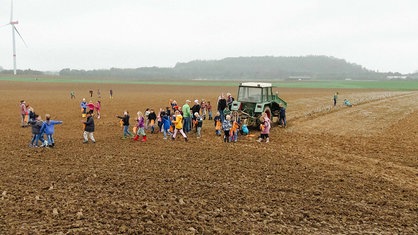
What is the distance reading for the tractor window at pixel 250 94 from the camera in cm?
1719

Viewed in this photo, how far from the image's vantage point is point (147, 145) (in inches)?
526

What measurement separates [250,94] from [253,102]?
522mm

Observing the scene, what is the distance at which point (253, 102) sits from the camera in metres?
16.9

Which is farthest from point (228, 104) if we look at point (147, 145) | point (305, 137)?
point (147, 145)

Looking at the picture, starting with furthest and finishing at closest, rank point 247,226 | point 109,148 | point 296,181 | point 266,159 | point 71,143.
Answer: point 71,143, point 109,148, point 266,159, point 296,181, point 247,226

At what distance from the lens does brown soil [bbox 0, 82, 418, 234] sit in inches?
263

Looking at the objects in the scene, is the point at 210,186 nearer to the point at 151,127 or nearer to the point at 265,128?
the point at 265,128

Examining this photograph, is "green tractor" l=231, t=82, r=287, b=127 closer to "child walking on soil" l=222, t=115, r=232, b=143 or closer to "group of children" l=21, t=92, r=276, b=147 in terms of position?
"group of children" l=21, t=92, r=276, b=147

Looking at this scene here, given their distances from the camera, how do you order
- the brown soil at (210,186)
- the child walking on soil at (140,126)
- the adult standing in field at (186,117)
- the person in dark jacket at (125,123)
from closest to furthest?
the brown soil at (210,186)
the child walking on soil at (140,126)
the person in dark jacket at (125,123)
the adult standing in field at (186,117)

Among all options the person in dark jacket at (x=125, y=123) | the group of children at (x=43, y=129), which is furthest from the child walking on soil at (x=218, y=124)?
the group of children at (x=43, y=129)

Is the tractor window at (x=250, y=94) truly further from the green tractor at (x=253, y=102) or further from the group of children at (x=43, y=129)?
the group of children at (x=43, y=129)

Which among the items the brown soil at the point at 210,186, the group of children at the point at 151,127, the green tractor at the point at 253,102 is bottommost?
the brown soil at the point at 210,186

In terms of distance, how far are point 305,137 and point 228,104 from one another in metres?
4.04

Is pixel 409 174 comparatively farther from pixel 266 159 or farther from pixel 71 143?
pixel 71 143
